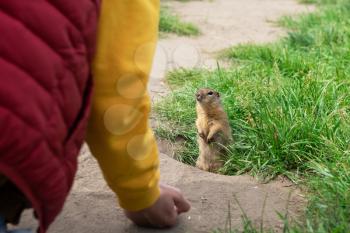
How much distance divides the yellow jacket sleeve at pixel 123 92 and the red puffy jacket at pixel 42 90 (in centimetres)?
11

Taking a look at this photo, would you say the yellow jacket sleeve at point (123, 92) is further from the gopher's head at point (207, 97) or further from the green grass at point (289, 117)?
the gopher's head at point (207, 97)

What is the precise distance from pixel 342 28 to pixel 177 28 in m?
1.43

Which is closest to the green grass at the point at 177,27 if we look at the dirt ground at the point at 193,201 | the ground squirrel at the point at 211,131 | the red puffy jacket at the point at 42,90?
the ground squirrel at the point at 211,131

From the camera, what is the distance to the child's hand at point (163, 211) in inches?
66.1

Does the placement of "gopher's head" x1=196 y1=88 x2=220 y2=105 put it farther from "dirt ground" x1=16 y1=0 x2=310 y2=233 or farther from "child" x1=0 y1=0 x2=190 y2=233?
"child" x1=0 y1=0 x2=190 y2=233

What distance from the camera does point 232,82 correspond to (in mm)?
3287

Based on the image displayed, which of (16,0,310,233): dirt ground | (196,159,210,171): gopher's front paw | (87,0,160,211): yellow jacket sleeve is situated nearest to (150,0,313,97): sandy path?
(196,159,210,171): gopher's front paw

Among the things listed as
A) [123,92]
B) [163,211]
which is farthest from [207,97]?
[123,92]

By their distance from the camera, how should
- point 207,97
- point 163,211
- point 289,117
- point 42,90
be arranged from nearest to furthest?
point 42,90
point 163,211
point 289,117
point 207,97

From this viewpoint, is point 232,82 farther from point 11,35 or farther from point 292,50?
point 11,35

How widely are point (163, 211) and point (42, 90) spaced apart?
72cm

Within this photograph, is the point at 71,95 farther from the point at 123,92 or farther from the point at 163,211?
the point at 163,211

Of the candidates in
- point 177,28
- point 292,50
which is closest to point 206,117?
point 292,50

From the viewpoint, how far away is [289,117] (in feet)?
8.43
